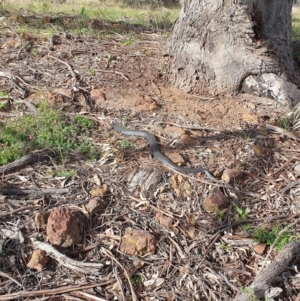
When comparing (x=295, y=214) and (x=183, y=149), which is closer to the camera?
(x=295, y=214)

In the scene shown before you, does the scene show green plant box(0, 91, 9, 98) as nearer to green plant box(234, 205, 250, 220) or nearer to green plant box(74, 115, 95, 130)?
green plant box(74, 115, 95, 130)

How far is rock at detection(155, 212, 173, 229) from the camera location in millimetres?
2801

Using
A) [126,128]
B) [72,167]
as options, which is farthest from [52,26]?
[72,167]

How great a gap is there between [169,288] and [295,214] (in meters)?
1.06

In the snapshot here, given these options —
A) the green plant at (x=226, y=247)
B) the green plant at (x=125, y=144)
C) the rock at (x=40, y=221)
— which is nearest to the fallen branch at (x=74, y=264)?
the rock at (x=40, y=221)

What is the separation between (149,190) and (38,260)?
2.93 feet

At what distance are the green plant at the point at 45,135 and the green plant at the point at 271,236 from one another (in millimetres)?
1288

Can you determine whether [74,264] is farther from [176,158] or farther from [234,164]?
[234,164]

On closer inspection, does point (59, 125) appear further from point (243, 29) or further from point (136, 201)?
point (243, 29)

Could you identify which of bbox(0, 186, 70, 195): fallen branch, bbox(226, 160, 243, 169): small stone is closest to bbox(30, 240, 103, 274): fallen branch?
bbox(0, 186, 70, 195): fallen branch

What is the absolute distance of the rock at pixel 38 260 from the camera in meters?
2.46

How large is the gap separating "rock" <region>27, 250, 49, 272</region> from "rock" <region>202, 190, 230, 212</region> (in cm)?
109

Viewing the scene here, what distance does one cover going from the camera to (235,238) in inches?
110

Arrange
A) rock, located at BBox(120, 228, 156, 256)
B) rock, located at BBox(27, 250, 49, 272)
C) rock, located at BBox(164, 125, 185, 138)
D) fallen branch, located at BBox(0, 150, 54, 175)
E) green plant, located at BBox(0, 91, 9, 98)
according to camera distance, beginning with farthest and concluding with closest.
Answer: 1. green plant, located at BBox(0, 91, 9, 98)
2. rock, located at BBox(164, 125, 185, 138)
3. fallen branch, located at BBox(0, 150, 54, 175)
4. rock, located at BBox(120, 228, 156, 256)
5. rock, located at BBox(27, 250, 49, 272)
